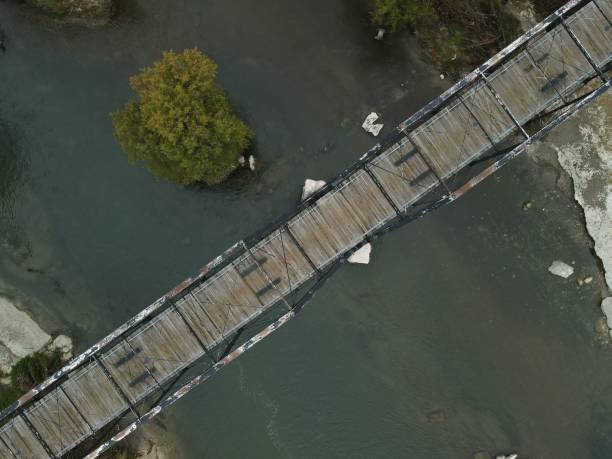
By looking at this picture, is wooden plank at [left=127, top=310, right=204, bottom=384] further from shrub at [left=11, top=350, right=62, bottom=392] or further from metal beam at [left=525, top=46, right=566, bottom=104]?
metal beam at [left=525, top=46, right=566, bottom=104]

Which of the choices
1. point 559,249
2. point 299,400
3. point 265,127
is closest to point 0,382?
point 299,400

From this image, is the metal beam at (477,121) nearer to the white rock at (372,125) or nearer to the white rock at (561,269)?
the white rock at (372,125)

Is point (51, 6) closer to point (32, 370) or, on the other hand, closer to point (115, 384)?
point (32, 370)

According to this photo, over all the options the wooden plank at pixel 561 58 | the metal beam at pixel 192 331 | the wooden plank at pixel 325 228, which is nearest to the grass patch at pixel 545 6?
the wooden plank at pixel 561 58

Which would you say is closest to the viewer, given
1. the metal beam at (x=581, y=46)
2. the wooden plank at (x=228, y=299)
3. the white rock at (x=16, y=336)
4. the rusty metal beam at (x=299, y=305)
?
the rusty metal beam at (x=299, y=305)

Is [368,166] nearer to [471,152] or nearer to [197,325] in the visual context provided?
[471,152]

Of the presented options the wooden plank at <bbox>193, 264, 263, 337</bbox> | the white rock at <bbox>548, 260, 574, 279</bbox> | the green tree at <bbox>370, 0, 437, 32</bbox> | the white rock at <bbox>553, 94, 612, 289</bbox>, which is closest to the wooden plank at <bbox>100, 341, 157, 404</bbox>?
the wooden plank at <bbox>193, 264, 263, 337</bbox>
